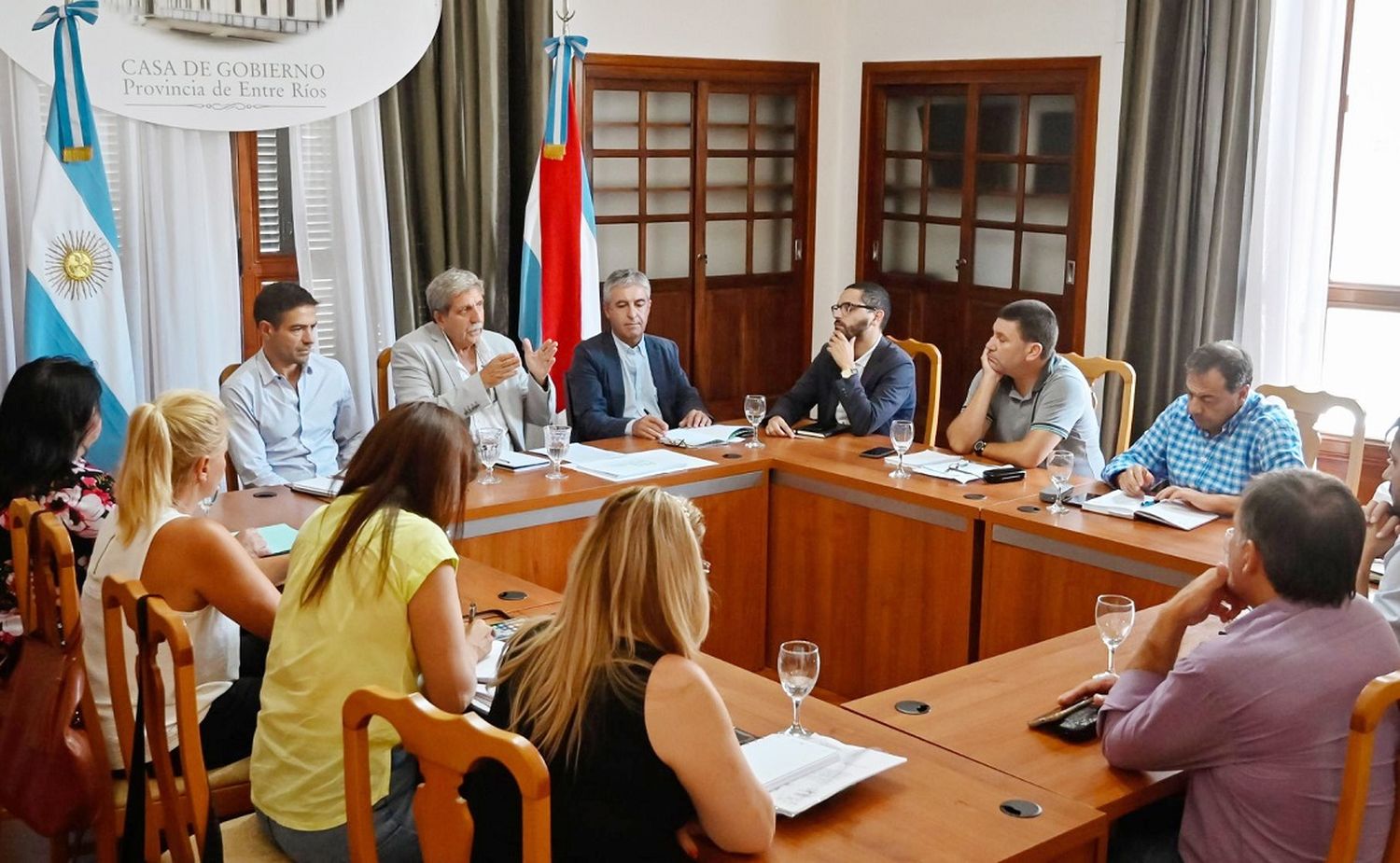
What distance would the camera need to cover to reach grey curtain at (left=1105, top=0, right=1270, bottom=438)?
5.29 metres

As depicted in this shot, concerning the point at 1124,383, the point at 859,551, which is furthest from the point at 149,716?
the point at 1124,383

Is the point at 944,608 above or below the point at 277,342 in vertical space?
below

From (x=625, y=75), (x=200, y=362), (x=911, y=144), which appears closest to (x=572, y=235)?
(x=625, y=75)

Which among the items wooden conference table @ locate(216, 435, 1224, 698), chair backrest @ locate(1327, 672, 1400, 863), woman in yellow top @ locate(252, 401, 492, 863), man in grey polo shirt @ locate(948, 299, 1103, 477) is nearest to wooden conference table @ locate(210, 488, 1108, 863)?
chair backrest @ locate(1327, 672, 1400, 863)

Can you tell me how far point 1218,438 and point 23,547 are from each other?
2.83 metres

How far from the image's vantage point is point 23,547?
2.74 m

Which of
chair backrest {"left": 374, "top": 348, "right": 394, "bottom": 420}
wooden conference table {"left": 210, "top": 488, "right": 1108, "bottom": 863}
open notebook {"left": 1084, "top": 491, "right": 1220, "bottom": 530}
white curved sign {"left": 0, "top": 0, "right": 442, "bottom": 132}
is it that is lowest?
wooden conference table {"left": 210, "top": 488, "right": 1108, "bottom": 863}

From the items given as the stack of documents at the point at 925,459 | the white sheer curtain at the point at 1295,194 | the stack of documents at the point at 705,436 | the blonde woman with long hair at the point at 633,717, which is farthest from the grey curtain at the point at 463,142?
the blonde woman with long hair at the point at 633,717

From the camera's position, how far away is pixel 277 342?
14.1 ft

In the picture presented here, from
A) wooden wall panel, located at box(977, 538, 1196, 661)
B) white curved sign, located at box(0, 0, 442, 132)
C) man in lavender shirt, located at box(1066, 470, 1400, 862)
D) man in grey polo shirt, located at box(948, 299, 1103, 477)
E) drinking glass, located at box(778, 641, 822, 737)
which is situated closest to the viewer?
man in lavender shirt, located at box(1066, 470, 1400, 862)

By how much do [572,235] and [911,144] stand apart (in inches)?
75.1

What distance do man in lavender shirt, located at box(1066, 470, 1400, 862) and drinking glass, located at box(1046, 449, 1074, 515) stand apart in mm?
1602

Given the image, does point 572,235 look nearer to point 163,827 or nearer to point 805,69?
point 805,69

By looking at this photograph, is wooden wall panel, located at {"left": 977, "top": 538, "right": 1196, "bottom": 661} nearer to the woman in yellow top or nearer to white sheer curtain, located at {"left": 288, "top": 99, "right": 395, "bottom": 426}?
the woman in yellow top
